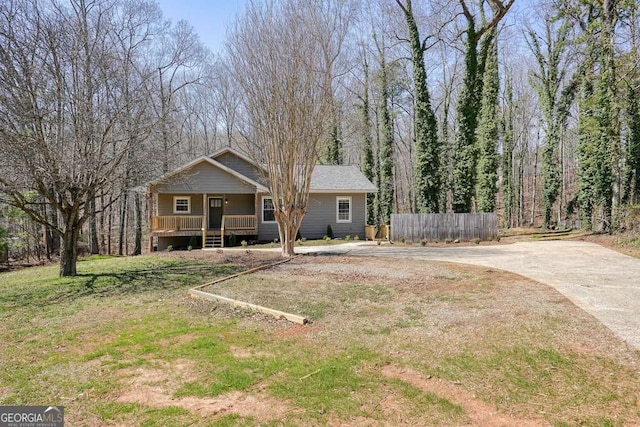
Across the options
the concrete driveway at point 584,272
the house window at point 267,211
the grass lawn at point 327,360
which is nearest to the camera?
the grass lawn at point 327,360

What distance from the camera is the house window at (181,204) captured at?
65.5 ft

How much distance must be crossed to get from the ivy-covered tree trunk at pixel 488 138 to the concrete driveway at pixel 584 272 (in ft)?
23.4

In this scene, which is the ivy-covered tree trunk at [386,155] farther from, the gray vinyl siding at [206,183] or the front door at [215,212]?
the front door at [215,212]

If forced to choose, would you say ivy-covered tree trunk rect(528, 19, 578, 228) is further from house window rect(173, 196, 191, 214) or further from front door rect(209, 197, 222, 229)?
house window rect(173, 196, 191, 214)

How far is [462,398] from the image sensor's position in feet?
11.3

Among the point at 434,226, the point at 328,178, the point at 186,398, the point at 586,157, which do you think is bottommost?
the point at 186,398

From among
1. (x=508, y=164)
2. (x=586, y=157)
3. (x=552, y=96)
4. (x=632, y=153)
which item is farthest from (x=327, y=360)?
(x=508, y=164)

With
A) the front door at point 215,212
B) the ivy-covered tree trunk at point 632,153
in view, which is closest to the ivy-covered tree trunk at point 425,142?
the ivy-covered tree trunk at point 632,153

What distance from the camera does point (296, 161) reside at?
1377 cm

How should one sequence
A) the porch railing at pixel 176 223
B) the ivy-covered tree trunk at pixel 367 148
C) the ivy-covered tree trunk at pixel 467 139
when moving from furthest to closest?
the ivy-covered tree trunk at pixel 367 148 < the ivy-covered tree trunk at pixel 467 139 < the porch railing at pixel 176 223

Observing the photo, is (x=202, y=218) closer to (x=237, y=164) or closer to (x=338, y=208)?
(x=237, y=164)

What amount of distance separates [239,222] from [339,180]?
6562mm

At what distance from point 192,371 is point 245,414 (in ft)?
4.01

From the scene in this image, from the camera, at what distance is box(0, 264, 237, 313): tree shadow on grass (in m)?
8.05
